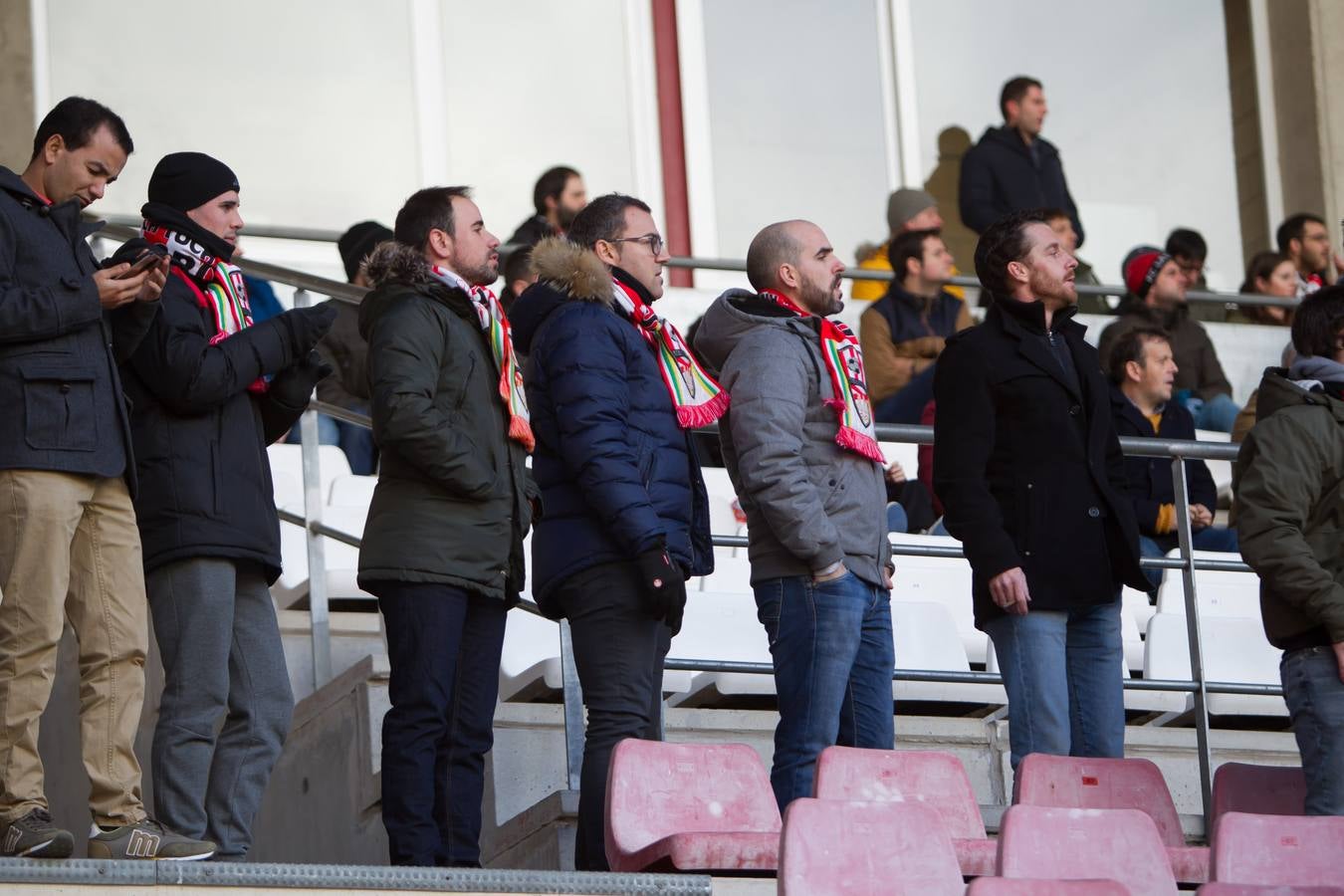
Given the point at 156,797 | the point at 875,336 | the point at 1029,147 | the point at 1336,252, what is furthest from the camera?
the point at 1336,252

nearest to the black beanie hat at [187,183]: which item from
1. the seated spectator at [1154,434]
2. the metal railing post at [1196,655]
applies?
the metal railing post at [1196,655]

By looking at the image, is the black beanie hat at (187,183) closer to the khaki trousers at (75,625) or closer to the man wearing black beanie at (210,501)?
the man wearing black beanie at (210,501)

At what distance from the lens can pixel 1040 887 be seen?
145 inches

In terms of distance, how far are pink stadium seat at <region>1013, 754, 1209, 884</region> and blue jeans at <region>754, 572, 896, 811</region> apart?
365 millimetres

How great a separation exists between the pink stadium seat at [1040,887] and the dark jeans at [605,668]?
1077mm

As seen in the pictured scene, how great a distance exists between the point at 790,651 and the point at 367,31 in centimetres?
659

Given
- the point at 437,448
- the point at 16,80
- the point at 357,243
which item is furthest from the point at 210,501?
the point at 16,80

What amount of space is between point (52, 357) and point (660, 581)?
128 centimetres

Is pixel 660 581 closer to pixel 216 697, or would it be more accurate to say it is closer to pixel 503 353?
pixel 503 353

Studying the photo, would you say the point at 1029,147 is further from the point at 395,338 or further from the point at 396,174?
the point at 395,338

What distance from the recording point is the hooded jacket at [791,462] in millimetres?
4801

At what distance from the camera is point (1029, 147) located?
400 inches

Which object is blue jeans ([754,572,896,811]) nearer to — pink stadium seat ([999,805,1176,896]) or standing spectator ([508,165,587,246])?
pink stadium seat ([999,805,1176,896])

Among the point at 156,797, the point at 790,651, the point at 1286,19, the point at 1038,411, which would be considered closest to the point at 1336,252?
the point at 1286,19
